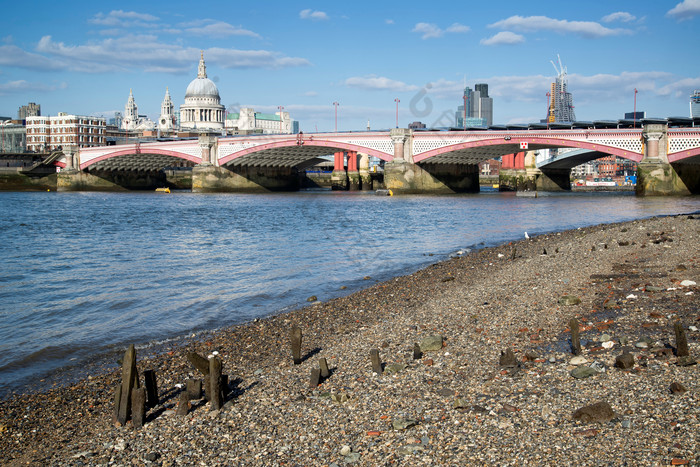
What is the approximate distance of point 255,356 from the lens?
9.03 metres

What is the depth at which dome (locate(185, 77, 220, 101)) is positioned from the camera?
172762 mm

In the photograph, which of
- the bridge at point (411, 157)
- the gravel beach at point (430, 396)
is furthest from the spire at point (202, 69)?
the gravel beach at point (430, 396)

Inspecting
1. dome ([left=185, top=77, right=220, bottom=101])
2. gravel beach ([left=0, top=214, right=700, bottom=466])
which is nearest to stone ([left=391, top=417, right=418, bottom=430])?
gravel beach ([left=0, top=214, right=700, bottom=466])

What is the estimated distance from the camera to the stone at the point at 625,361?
21.8 feet

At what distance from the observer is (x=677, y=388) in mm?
5805

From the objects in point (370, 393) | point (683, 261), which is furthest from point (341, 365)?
point (683, 261)

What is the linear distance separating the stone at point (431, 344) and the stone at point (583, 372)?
1869 millimetres

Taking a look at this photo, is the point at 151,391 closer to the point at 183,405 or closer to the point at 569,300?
the point at 183,405

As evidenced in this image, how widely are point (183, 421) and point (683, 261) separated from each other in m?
11.5

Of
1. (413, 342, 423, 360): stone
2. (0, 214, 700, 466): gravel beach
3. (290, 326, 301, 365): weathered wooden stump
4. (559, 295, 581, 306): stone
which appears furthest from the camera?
(559, 295, 581, 306): stone

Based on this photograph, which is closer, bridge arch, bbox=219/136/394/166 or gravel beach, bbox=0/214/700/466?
gravel beach, bbox=0/214/700/466

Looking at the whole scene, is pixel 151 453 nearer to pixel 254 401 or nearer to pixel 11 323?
Answer: pixel 254 401

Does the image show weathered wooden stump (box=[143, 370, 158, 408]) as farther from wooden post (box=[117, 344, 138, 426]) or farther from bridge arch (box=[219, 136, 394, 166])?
bridge arch (box=[219, 136, 394, 166])

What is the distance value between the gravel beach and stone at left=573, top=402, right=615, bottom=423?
10 mm
